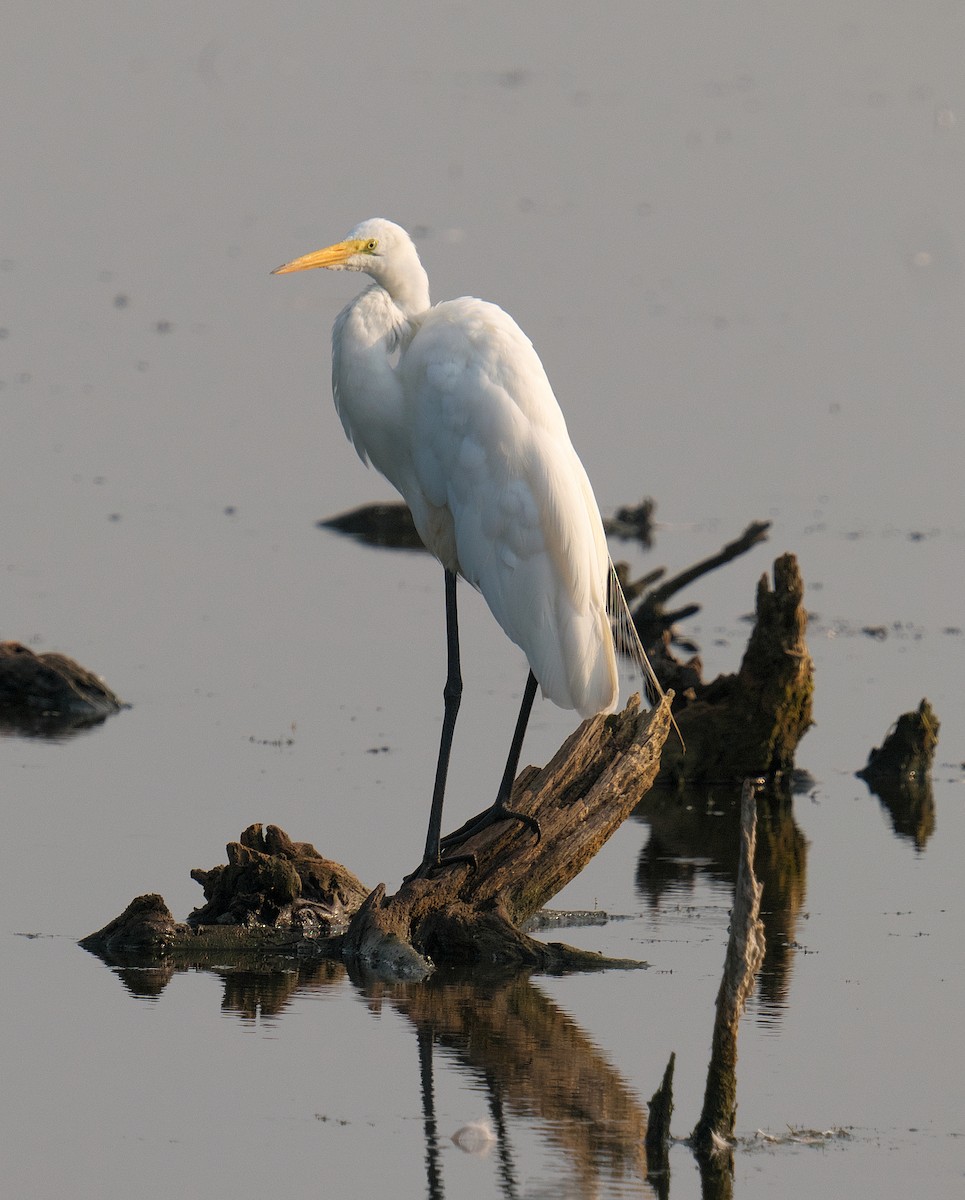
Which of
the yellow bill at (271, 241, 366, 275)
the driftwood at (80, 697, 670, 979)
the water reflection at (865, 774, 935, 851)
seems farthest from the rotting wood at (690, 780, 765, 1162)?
the water reflection at (865, 774, 935, 851)

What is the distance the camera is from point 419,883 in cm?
849

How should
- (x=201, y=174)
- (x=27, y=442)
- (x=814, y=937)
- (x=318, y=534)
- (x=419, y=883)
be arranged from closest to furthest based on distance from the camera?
(x=419, y=883) → (x=814, y=937) → (x=318, y=534) → (x=27, y=442) → (x=201, y=174)

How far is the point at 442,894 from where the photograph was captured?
8555 millimetres

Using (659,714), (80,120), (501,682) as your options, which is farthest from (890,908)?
(80,120)

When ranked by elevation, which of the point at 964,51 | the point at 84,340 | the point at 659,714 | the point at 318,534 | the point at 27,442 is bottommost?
the point at 659,714

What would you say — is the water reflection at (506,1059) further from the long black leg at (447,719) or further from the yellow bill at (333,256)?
the yellow bill at (333,256)

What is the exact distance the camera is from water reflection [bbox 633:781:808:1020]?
30.2 ft

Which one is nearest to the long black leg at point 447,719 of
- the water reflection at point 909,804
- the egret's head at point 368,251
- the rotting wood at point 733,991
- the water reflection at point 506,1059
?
the water reflection at point 506,1059

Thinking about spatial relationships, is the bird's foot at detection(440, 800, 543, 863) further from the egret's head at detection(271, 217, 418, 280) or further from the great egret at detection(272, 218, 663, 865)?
the egret's head at detection(271, 217, 418, 280)

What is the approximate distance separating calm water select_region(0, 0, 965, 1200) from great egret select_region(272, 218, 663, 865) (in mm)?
1077

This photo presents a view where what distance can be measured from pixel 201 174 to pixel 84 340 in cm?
900

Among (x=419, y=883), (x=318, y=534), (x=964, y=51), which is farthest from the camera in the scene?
(x=964, y=51)

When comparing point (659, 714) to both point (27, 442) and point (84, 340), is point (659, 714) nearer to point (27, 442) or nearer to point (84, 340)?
point (27, 442)

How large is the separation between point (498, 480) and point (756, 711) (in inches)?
128
